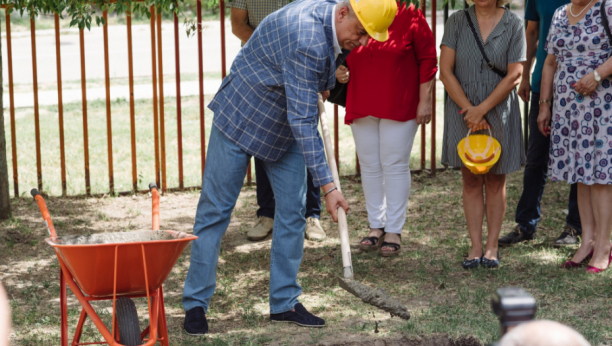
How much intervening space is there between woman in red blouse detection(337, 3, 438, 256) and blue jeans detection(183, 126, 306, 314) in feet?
3.75

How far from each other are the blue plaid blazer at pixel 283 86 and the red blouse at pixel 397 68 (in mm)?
1204

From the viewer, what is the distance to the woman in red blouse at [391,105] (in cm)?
457

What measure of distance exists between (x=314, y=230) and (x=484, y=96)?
65.3 inches

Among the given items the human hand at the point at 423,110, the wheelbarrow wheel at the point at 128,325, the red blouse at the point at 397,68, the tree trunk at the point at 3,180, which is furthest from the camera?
the tree trunk at the point at 3,180

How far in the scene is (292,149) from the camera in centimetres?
370

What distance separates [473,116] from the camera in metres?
4.39

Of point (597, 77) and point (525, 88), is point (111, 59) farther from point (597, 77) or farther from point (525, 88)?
point (597, 77)

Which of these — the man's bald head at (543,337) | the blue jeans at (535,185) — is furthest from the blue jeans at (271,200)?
the man's bald head at (543,337)

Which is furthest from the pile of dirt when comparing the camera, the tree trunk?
the tree trunk

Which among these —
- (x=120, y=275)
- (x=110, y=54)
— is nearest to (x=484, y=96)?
(x=120, y=275)

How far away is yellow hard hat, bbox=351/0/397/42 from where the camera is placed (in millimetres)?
3115

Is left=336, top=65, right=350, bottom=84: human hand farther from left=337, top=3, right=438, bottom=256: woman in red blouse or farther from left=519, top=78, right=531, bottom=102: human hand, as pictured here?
left=519, top=78, right=531, bottom=102: human hand

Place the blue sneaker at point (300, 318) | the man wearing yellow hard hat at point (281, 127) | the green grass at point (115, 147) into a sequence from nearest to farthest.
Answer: the man wearing yellow hard hat at point (281, 127) < the blue sneaker at point (300, 318) < the green grass at point (115, 147)

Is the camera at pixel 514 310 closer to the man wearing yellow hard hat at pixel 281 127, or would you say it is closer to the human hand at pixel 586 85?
the man wearing yellow hard hat at pixel 281 127
